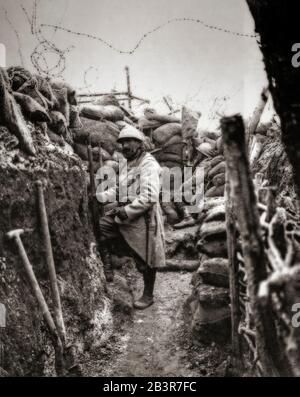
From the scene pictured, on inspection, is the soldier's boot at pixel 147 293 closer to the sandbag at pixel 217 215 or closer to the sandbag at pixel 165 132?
the sandbag at pixel 217 215

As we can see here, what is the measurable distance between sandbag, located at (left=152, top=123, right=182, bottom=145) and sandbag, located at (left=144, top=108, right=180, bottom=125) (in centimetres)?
19

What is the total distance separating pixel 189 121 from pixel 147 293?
17.3 ft

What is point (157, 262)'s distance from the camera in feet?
14.3

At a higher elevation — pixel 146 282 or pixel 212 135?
pixel 212 135

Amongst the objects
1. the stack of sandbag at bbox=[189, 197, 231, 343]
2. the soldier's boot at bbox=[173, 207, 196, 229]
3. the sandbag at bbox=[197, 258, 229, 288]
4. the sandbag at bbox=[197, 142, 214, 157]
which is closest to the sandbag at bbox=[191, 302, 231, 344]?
the stack of sandbag at bbox=[189, 197, 231, 343]

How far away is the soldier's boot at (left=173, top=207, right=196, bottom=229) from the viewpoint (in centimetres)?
736

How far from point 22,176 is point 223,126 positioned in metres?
1.86

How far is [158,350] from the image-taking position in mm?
3611

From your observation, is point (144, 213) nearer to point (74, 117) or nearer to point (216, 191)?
point (74, 117)

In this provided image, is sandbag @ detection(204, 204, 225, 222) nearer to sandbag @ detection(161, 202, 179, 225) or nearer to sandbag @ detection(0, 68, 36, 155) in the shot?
sandbag @ detection(0, 68, 36, 155)

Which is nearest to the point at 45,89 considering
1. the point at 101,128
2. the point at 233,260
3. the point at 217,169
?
the point at 101,128

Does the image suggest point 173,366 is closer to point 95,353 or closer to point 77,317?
point 95,353

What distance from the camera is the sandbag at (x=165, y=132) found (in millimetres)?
8906

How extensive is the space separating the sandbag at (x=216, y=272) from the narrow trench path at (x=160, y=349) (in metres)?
0.61
